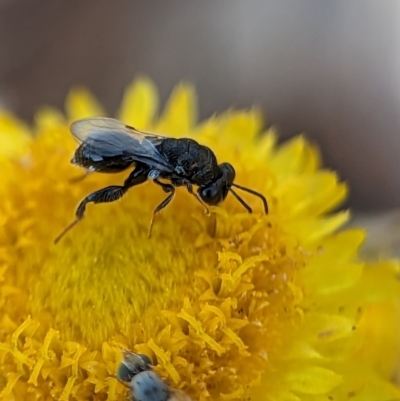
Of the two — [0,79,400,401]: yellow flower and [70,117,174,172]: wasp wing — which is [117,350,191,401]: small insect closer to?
[0,79,400,401]: yellow flower

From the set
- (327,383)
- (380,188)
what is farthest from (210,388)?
(380,188)

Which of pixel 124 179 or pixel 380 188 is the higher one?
pixel 380 188

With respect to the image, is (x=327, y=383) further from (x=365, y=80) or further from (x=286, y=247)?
(x=365, y=80)

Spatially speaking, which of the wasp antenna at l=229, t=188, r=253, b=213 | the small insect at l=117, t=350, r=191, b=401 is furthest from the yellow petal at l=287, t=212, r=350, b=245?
the small insect at l=117, t=350, r=191, b=401

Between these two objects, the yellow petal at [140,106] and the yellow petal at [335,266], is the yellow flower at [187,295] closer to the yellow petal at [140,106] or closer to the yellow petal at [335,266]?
the yellow petal at [335,266]

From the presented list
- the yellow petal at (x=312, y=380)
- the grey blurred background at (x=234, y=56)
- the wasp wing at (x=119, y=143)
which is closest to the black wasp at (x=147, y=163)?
the wasp wing at (x=119, y=143)

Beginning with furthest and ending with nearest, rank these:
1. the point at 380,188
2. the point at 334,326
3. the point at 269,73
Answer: the point at 269,73 < the point at 380,188 < the point at 334,326
